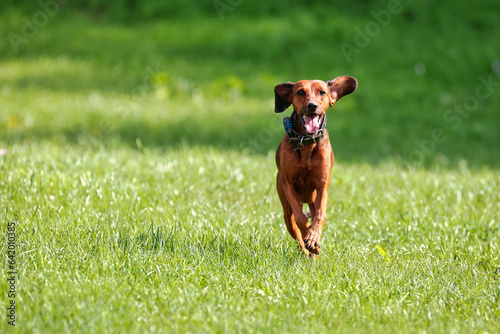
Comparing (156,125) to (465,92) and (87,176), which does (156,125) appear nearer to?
(87,176)

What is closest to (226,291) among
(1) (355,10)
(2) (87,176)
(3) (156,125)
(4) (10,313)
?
(4) (10,313)

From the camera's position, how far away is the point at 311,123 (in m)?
3.74

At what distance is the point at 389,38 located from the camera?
49.4 feet

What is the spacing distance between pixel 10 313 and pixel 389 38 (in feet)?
44.8

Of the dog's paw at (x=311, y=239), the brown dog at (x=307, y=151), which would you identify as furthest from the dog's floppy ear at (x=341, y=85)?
the dog's paw at (x=311, y=239)

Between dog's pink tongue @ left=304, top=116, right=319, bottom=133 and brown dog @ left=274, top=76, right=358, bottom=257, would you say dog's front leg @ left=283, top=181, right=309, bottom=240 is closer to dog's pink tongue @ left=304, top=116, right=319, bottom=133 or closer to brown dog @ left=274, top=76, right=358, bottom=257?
brown dog @ left=274, top=76, right=358, bottom=257

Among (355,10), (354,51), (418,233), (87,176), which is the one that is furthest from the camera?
(355,10)

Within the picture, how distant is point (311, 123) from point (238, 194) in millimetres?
2289

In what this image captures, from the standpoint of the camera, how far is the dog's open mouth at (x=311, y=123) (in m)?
3.72

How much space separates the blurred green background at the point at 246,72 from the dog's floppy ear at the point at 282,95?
4.37 m

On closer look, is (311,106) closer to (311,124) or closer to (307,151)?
(311,124)

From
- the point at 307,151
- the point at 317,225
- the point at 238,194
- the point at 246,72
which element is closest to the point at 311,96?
the point at 307,151

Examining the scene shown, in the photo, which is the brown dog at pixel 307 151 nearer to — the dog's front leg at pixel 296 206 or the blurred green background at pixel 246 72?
the dog's front leg at pixel 296 206

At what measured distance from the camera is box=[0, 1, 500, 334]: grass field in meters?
3.38
